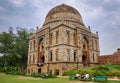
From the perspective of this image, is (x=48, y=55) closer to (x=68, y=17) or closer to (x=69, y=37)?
(x=69, y=37)

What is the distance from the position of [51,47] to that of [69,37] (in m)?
4.12

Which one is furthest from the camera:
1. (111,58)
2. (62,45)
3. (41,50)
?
(41,50)

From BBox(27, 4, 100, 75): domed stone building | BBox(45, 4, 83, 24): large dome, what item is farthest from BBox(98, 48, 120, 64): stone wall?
BBox(45, 4, 83, 24): large dome

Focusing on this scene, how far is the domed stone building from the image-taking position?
28328 mm

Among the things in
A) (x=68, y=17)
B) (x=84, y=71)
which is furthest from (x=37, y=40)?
(x=84, y=71)

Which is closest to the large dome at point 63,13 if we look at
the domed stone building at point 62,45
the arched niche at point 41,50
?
the domed stone building at point 62,45

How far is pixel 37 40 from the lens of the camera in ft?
117

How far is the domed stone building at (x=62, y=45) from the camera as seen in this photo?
1115 inches

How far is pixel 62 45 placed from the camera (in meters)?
27.9

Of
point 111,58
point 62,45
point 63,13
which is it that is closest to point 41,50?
point 62,45

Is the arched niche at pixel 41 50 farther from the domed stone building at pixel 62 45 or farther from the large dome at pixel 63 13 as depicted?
the large dome at pixel 63 13

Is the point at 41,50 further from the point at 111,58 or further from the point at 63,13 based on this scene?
the point at 111,58

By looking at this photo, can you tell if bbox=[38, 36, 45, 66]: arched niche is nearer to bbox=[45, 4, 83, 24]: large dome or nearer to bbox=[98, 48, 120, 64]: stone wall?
bbox=[45, 4, 83, 24]: large dome

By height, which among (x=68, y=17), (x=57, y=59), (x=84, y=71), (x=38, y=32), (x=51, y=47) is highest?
(x=68, y=17)
